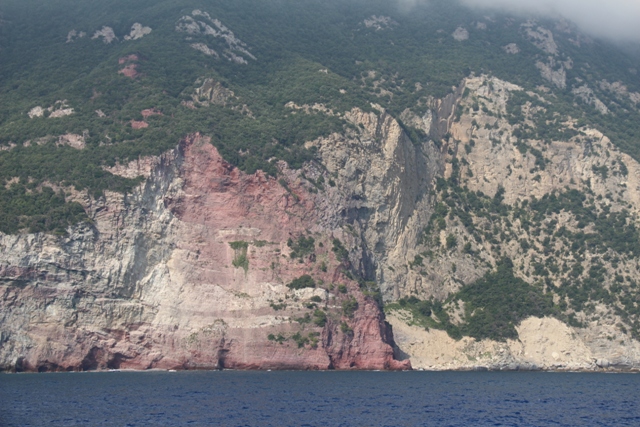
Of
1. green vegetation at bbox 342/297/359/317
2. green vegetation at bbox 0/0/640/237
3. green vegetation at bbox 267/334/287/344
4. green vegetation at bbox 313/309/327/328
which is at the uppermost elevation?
green vegetation at bbox 0/0/640/237

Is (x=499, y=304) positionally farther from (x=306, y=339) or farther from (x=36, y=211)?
(x=36, y=211)

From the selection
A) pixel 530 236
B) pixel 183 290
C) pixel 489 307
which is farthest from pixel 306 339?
pixel 530 236

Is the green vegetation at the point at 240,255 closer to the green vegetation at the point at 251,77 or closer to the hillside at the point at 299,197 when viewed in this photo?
the hillside at the point at 299,197

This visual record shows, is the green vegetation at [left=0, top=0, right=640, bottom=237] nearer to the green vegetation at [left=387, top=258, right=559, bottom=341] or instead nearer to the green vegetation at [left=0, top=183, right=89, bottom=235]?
the green vegetation at [left=0, top=183, right=89, bottom=235]

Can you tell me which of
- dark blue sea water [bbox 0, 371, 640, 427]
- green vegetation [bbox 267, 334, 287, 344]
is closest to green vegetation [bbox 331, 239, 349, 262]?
green vegetation [bbox 267, 334, 287, 344]

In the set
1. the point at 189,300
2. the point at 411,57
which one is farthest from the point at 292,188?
the point at 411,57

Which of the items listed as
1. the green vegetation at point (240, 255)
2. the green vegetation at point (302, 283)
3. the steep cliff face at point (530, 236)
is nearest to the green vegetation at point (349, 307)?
the green vegetation at point (302, 283)
